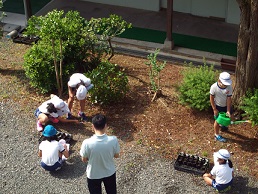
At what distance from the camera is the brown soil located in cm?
977

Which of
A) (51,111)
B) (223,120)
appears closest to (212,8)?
(223,120)

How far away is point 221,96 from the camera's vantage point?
9656mm

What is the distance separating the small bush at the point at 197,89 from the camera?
407 inches

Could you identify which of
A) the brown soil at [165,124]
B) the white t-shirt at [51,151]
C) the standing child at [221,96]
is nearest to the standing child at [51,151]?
the white t-shirt at [51,151]

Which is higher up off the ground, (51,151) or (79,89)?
(79,89)

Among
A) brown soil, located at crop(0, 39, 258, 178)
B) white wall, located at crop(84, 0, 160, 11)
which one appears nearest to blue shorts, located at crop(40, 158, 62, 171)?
brown soil, located at crop(0, 39, 258, 178)

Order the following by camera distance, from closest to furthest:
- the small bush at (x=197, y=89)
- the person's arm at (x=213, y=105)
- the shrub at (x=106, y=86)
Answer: the person's arm at (x=213, y=105) → the small bush at (x=197, y=89) → the shrub at (x=106, y=86)

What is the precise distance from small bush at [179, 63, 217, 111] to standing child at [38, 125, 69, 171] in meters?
2.83

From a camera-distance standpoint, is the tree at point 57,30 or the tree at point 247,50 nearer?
the tree at point 247,50

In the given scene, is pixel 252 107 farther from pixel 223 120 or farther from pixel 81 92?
pixel 81 92

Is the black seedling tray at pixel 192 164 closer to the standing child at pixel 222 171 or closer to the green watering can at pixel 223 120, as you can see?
the standing child at pixel 222 171

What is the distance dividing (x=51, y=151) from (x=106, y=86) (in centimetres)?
217

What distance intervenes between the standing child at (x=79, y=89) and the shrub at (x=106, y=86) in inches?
10.1

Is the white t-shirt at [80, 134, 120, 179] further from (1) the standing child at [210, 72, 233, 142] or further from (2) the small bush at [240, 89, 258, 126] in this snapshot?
(2) the small bush at [240, 89, 258, 126]
